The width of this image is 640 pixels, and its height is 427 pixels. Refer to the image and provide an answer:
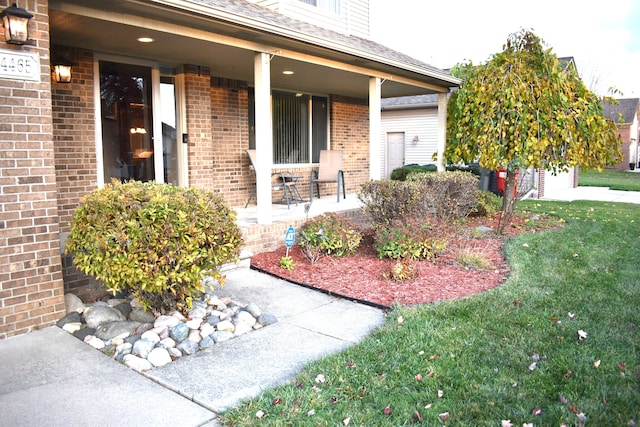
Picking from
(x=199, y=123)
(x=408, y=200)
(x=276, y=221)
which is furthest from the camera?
(x=199, y=123)

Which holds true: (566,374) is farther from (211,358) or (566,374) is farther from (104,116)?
(104,116)

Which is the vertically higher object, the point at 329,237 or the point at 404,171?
the point at 404,171

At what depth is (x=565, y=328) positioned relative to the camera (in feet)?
13.2

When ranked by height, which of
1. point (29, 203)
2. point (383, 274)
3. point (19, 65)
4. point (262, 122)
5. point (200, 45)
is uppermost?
point (200, 45)

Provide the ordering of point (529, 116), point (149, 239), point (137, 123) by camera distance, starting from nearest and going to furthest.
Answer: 1. point (149, 239)
2. point (137, 123)
3. point (529, 116)

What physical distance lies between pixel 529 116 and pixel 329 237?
3987 millimetres

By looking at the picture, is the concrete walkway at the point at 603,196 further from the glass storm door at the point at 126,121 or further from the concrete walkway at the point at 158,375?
the concrete walkway at the point at 158,375

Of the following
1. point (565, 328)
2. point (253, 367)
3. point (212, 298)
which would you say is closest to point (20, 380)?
point (253, 367)

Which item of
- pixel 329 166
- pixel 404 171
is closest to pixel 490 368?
pixel 329 166

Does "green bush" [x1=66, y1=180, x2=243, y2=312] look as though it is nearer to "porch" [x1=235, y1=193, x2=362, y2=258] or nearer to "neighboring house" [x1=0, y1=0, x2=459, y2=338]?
"neighboring house" [x1=0, y1=0, x2=459, y2=338]

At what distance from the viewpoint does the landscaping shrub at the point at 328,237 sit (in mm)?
6473

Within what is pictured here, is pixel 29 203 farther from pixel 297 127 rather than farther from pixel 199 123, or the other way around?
pixel 297 127

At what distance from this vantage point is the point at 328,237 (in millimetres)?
6504

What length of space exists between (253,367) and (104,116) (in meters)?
4.76
